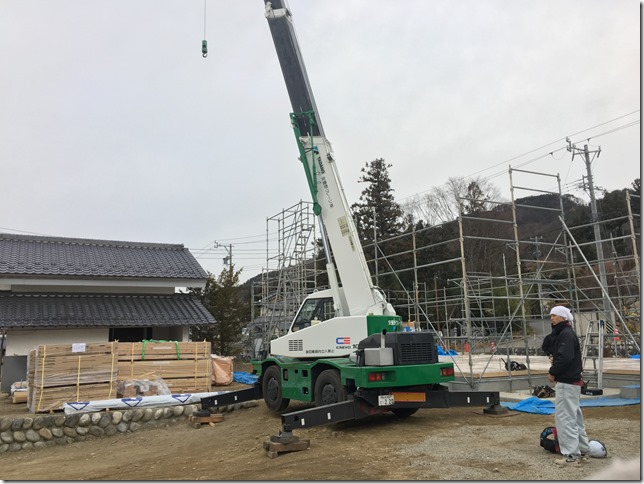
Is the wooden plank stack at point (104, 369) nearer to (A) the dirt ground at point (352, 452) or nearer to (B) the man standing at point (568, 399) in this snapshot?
(A) the dirt ground at point (352, 452)

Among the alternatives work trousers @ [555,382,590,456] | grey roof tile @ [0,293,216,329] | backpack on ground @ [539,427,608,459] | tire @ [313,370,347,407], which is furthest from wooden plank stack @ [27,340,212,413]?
work trousers @ [555,382,590,456]

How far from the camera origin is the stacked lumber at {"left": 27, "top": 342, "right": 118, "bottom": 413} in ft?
34.8

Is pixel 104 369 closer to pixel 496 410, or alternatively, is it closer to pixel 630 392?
pixel 496 410

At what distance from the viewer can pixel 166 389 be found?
12227 mm

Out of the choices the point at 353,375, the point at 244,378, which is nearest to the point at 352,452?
the point at 353,375

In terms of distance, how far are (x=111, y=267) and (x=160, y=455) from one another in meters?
10.1

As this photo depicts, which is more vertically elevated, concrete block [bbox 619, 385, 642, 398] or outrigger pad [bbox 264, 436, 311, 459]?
concrete block [bbox 619, 385, 642, 398]

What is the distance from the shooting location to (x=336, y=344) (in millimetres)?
8703

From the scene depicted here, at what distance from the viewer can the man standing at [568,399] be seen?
5430 millimetres

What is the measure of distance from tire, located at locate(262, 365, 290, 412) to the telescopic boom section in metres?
A: 2.18

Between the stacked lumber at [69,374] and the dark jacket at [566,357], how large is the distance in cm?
968

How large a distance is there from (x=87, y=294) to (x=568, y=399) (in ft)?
49.0

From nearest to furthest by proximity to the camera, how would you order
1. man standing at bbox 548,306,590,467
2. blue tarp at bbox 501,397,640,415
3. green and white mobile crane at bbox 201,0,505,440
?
man standing at bbox 548,306,590,467 < green and white mobile crane at bbox 201,0,505,440 < blue tarp at bbox 501,397,640,415

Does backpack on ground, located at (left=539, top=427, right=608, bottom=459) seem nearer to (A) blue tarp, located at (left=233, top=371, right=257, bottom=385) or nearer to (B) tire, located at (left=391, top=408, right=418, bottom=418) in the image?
(B) tire, located at (left=391, top=408, right=418, bottom=418)
